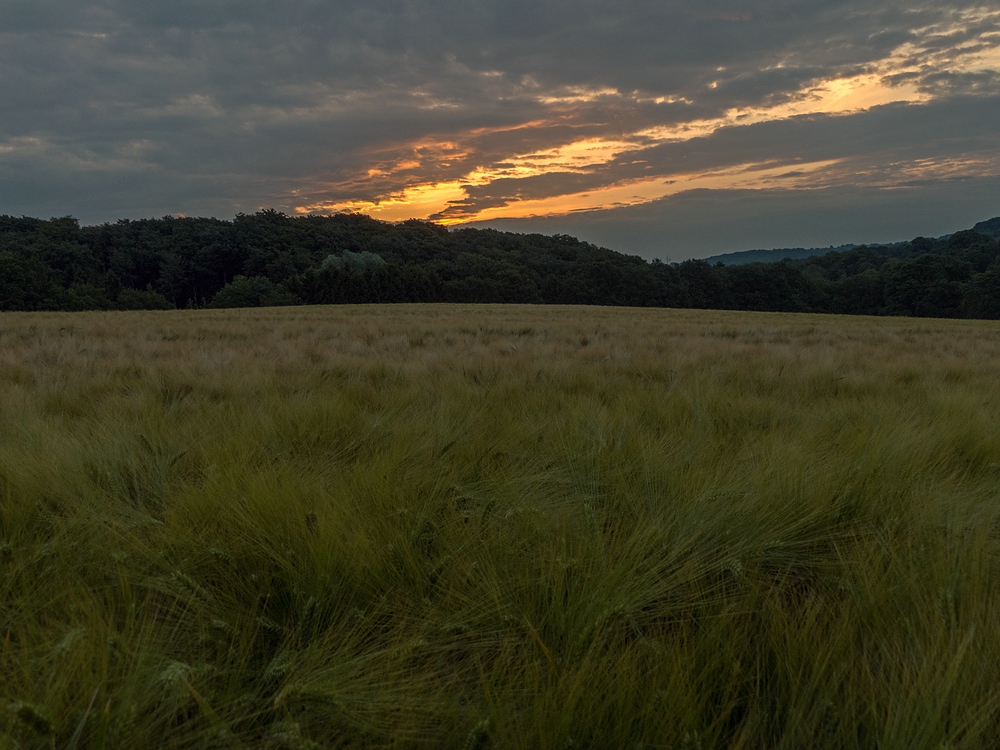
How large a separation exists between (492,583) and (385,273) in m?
57.5

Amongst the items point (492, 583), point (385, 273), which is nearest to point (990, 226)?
point (385, 273)

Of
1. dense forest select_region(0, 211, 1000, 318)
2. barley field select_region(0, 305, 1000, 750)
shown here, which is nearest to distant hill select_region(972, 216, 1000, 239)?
dense forest select_region(0, 211, 1000, 318)

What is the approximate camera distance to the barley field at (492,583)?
79 cm

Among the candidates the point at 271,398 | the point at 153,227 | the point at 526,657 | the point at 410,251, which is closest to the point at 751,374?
the point at 271,398

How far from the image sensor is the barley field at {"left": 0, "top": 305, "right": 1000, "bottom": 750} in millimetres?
790

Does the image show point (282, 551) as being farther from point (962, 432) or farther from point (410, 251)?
point (410, 251)

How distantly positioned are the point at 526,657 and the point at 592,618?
0.45ft

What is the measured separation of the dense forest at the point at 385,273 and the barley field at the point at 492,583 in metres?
54.0

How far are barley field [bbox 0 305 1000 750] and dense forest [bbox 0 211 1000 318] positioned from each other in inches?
2125

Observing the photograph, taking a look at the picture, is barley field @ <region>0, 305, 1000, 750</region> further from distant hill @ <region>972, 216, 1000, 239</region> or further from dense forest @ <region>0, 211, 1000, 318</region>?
distant hill @ <region>972, 216, 1000, 239</region>

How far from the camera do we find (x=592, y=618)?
975 millimetres

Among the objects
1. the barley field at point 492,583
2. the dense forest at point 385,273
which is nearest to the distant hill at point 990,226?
the dense forest at point 385,273

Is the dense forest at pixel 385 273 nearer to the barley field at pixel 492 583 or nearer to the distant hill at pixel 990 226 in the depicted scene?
the barley field at pixel 492 583

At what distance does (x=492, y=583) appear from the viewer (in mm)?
1068
